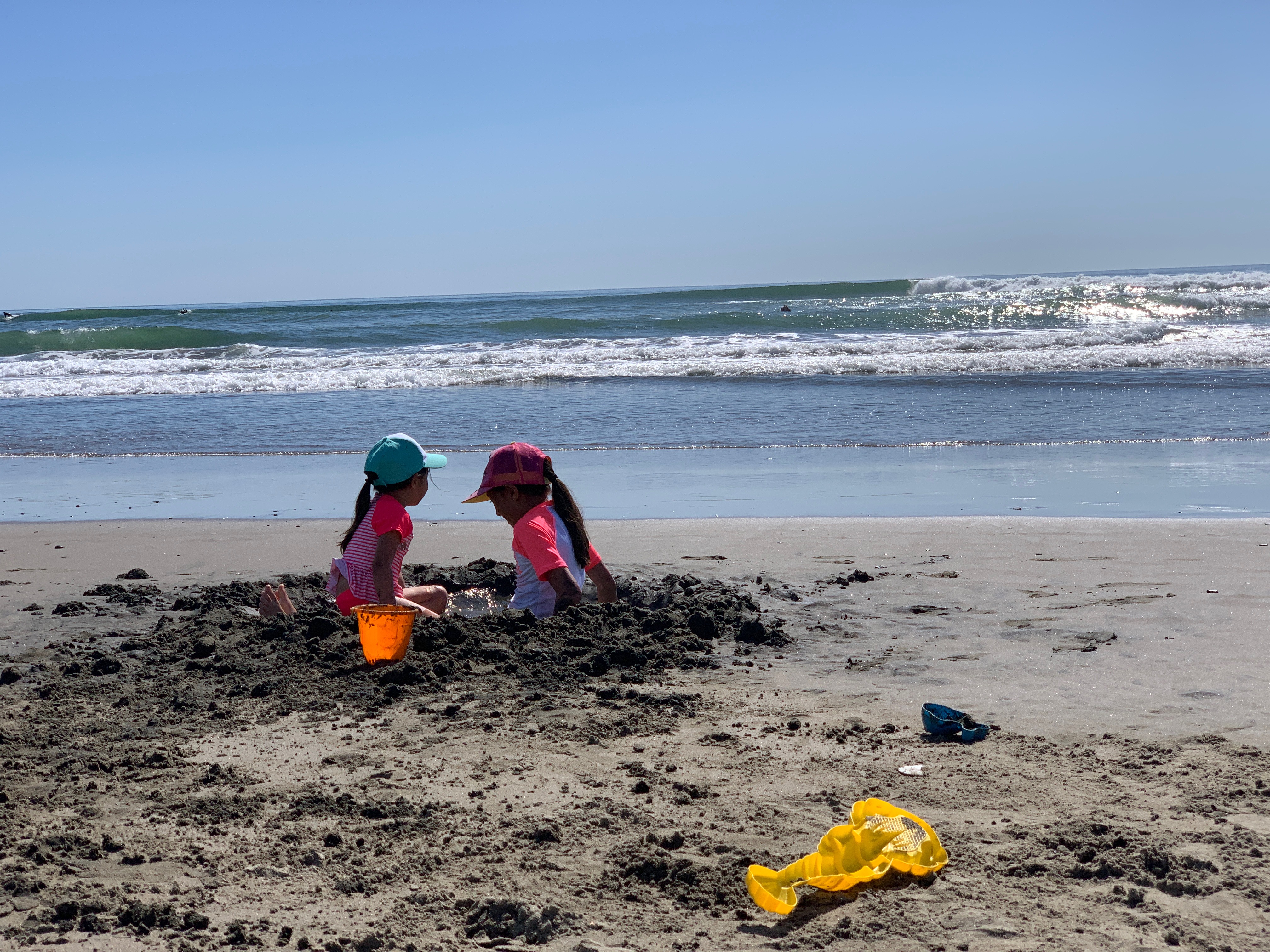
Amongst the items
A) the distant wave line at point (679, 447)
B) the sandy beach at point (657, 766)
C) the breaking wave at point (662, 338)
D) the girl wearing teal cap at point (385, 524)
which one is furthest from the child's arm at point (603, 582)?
the breaking wave at point (662, 338)

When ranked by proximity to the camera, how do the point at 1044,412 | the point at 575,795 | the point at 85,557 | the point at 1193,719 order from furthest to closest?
1. the point at 1044,412
2. the point at 85,557
3. the point at 1193,719
4. the point at 575,795

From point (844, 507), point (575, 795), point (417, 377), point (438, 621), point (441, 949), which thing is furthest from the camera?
point (417, 377)

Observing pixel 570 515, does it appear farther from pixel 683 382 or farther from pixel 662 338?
pixel 662 338

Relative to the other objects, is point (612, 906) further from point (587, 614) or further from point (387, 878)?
point (587, 614)

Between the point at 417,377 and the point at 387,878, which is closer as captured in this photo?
the point at 387,878

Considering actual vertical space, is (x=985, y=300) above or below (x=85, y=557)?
above

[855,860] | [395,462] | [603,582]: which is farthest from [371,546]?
[855,860]

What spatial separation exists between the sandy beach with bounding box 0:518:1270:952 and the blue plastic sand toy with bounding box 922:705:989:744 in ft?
0.17

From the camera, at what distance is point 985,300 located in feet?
135

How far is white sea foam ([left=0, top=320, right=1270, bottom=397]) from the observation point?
20203mm

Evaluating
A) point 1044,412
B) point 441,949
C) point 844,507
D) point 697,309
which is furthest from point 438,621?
point 697,309

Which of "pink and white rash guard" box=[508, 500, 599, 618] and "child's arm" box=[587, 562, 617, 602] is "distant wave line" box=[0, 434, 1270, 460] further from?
"child's arm" box=[587, 562, 617, 602]

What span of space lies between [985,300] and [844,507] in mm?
35096

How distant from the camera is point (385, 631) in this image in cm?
459
